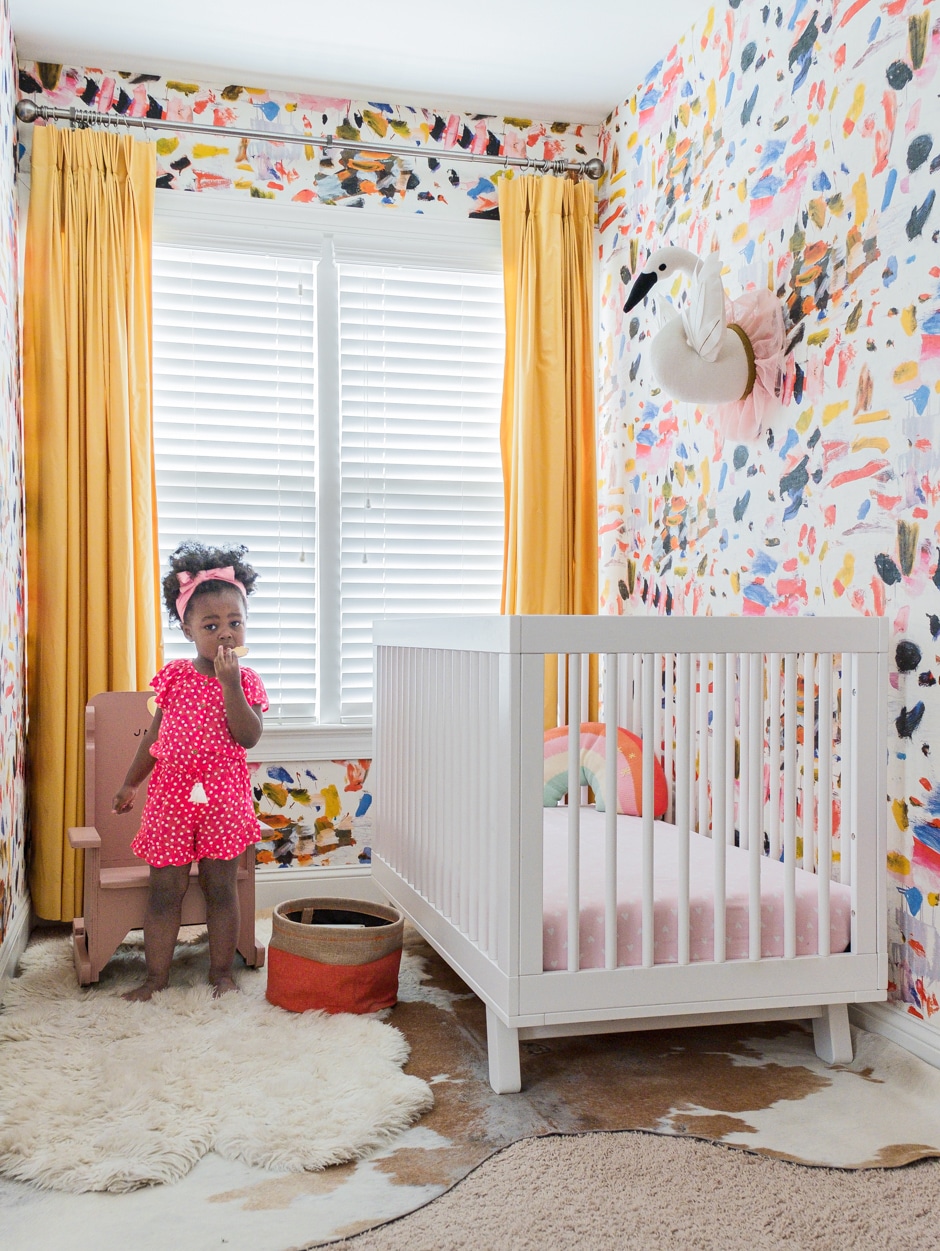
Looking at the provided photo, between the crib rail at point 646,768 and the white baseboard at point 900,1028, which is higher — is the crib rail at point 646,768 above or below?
above

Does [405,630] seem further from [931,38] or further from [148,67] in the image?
[148,67]

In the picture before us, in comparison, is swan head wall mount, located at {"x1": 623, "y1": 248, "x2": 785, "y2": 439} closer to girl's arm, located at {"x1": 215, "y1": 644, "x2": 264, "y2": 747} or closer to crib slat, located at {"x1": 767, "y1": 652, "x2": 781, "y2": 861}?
crib slat, located at {"x1": 767, "y1": 652, "x2": 781, "y2": 861}

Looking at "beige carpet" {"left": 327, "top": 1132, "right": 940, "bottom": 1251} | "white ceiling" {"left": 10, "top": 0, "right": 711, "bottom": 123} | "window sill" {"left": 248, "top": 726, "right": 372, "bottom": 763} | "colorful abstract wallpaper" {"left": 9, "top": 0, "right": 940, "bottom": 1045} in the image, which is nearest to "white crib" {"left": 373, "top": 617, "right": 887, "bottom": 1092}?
"colorful abstract wallpaper" {"left": 9, "top": 0, "right": 940, "bottom": 1045}

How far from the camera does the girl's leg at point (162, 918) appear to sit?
2.32 metres

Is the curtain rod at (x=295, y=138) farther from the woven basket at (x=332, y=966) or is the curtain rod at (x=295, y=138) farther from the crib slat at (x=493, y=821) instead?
the woven basket at (x=332, y=966)

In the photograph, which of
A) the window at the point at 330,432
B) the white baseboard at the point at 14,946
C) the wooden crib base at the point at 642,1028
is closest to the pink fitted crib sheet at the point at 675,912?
the wooden crib base at the point at 642,1028

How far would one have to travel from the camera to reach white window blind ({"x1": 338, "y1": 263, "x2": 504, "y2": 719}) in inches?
127

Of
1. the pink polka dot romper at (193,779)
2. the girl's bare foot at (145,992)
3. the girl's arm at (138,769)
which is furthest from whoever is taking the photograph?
the girl's arm at (138,769)

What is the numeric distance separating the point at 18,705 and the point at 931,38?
8.06 ft

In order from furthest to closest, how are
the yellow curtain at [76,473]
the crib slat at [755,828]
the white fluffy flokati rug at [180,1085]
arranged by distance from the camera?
1. the yellow curtain at [76,473]
2. the crib slat at [755,828]
3. the white fluffy flokati rug at [180,1085]

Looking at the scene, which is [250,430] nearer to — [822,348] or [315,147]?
[315,147]

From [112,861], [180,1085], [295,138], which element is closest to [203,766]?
[112,861]

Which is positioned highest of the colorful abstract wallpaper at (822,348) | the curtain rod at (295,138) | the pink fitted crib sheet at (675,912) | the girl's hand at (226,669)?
the curtain rod at (295,138)

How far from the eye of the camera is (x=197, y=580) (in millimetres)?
2395
